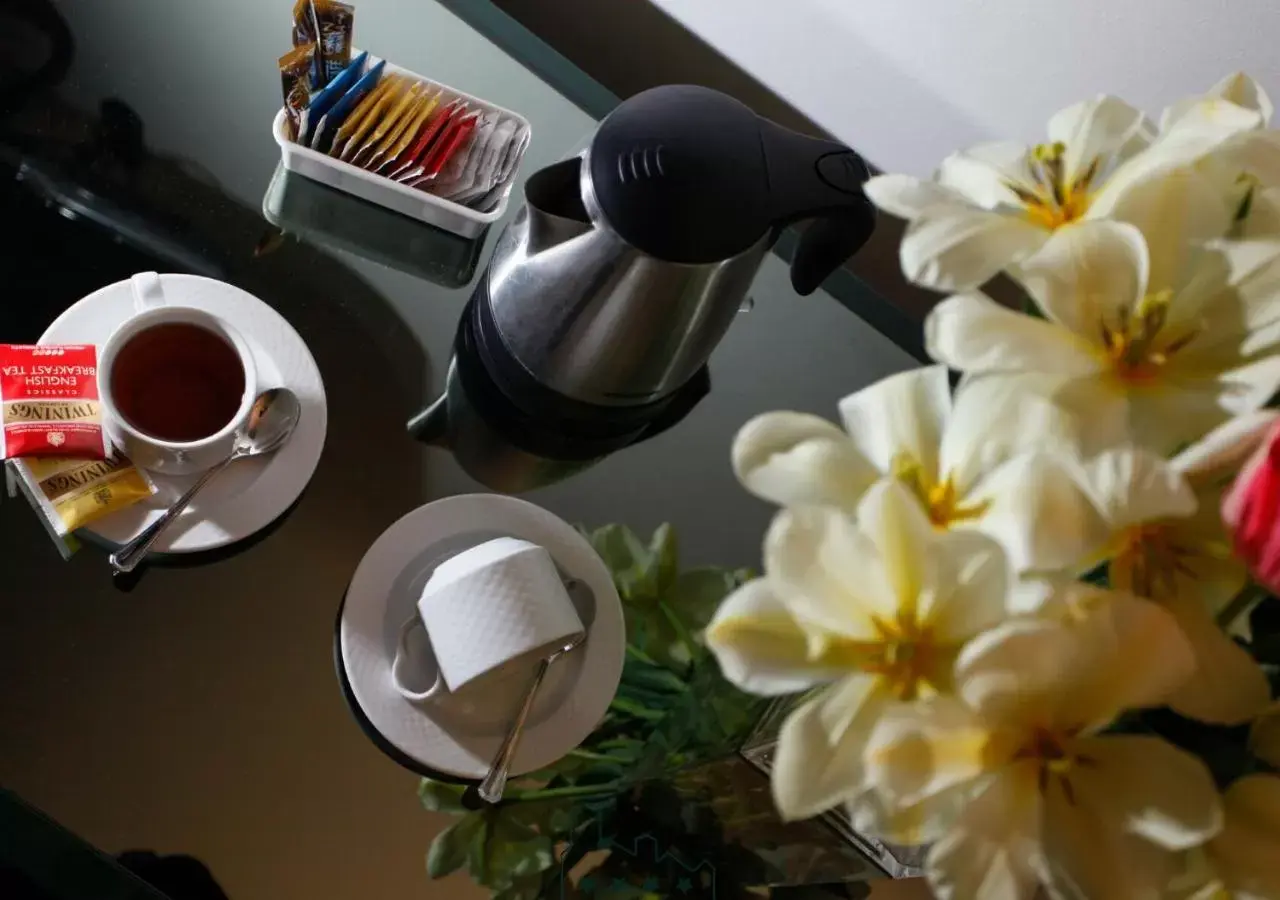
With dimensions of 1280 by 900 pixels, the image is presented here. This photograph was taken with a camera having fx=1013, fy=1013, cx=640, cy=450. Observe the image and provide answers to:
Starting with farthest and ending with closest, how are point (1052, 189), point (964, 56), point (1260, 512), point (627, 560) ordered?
point (964, 56) → point (627, 560) → point (1052, 189) → point (1260, 512)

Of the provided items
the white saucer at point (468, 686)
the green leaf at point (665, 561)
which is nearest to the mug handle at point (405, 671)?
the white saucer at point (468, 686)

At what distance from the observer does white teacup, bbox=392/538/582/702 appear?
1.52 feet

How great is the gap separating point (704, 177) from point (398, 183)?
9.6 inches

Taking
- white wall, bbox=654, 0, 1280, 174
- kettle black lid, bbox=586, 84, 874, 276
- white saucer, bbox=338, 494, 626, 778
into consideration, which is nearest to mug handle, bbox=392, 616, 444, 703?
white saucer, bbox=338, 494, 626, 778

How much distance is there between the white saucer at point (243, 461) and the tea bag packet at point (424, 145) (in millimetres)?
118

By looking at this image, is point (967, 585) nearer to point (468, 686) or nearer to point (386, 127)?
point (468, 686)

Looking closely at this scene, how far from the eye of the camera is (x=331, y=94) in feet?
1.94

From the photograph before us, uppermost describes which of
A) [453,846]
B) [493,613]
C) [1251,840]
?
[1251,840]

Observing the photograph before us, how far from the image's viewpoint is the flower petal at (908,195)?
0.27 meters

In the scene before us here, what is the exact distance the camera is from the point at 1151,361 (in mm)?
256

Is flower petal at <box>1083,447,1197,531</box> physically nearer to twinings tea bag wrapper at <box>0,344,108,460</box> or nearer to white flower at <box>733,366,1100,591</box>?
white flower at <box>733,366,1100,591</box>

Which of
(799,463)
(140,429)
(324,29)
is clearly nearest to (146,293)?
(140,429)

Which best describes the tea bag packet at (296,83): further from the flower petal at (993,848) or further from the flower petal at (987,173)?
the flower petal at (993,848)

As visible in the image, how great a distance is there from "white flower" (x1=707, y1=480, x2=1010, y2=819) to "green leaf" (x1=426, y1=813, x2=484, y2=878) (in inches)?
11.6
